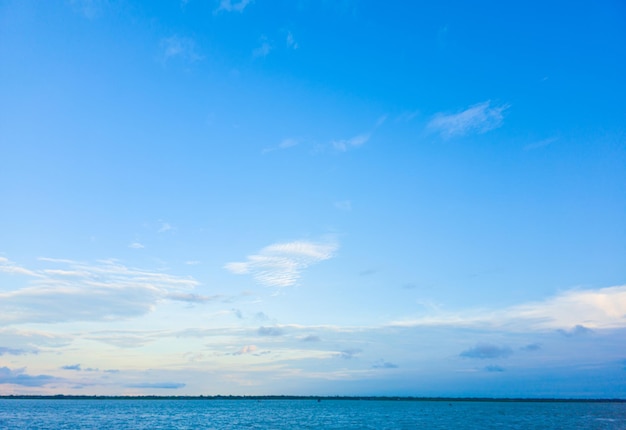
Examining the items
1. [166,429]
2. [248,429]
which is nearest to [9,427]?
[166,429]

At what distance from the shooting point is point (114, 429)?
3551 inches

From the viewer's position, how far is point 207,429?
94062mm

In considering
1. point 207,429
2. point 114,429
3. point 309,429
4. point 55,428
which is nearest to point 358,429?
point 309,429

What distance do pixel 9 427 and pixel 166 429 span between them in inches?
1270

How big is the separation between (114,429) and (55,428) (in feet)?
40.6

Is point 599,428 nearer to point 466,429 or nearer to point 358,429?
point 466,429

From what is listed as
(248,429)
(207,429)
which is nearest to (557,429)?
(248,429)

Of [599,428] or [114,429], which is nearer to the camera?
[114,429]

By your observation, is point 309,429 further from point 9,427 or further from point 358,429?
point 9,427

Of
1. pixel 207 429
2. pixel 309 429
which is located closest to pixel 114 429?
pixel 207 429

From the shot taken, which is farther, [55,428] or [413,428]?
[413,428]

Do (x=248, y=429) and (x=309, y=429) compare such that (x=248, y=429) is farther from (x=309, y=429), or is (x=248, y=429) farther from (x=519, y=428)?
(x=519, y=428)

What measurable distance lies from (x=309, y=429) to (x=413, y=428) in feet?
74.4

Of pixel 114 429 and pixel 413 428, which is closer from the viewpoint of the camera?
pixel 114 429
